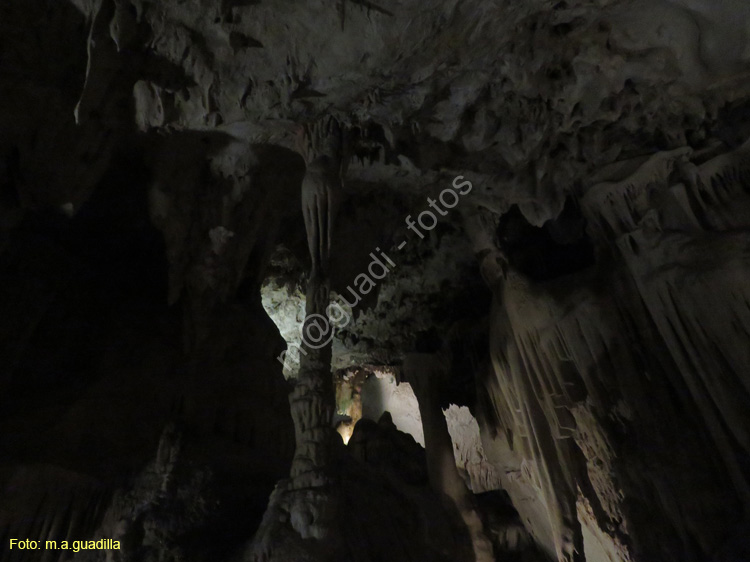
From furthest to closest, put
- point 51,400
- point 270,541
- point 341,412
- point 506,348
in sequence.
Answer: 1. point 341,412
2. point 506,348
3. point 51,400
4. point 270,541

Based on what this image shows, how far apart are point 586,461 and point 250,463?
3826 millimetres

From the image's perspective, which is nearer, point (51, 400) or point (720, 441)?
point (720, 441)

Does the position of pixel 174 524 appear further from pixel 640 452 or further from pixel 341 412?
pixel 341 412

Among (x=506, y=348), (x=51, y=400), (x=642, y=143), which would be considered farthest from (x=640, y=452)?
(x=51, y=400)

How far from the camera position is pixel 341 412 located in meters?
14.6

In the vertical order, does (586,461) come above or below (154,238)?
below

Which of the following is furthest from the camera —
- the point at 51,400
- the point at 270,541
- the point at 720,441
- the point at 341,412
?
the point at 341,412

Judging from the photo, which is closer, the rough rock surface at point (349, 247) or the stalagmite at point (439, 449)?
the rough rock surface at point (349, 247)

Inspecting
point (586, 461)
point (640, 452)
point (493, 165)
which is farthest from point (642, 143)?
point (586, 461)

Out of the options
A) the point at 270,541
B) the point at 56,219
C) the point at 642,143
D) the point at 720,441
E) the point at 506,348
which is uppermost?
the point at 642,143

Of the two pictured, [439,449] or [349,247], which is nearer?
[349,247]

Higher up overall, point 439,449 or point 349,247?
point 349,247

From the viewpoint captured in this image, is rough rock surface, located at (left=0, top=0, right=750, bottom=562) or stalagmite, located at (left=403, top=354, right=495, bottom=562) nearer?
rough rock surface, located at (left=0, top=0, right=750, bottom=562)

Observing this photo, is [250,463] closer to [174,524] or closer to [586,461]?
[174,524]
